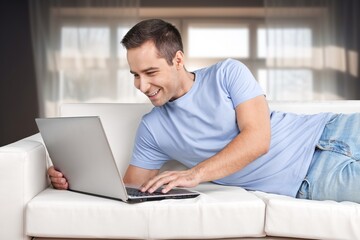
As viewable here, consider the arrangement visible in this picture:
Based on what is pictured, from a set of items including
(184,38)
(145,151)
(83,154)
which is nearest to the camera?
(83,154)

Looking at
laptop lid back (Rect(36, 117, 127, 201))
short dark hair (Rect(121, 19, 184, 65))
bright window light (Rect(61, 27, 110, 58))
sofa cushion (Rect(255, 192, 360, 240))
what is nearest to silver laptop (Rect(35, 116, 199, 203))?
laptop lid back (Rect(36, 117, 127, 201))

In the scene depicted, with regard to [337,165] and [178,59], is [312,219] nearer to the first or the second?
[337,165]

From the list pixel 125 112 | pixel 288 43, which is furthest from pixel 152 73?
pixel 288 43

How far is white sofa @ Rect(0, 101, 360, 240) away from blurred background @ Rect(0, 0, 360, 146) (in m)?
4.69

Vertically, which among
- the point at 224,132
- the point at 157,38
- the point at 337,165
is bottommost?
the point at 337,165

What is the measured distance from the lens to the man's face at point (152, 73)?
6.72ft

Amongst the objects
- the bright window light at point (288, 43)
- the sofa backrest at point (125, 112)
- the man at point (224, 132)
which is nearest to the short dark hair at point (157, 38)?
the man at point (224, 132)

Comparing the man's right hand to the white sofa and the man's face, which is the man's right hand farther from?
the man's face

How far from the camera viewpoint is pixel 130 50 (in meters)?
2.07

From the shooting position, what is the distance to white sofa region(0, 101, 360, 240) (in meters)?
1.82

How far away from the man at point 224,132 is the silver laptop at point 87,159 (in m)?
0.09

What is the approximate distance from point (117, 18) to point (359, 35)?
2.87 meters

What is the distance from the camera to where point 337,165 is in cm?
208

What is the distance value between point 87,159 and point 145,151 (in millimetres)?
437
